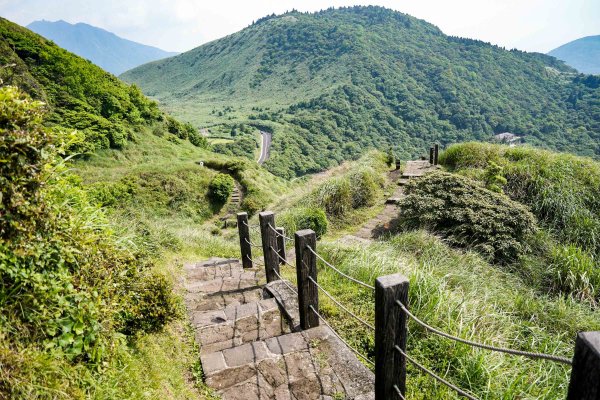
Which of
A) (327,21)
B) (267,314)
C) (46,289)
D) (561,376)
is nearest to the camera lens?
(46,289)

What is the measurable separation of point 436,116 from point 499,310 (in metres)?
95.3

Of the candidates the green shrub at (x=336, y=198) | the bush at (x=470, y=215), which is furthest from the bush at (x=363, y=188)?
the bush at (x=470, y=215)

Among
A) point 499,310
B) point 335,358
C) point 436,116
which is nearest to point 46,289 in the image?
point 335,358

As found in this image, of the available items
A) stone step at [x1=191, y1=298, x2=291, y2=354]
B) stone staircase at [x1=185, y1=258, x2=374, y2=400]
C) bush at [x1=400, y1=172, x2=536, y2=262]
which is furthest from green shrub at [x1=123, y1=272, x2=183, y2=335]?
bush at [x1=400, y1=172, x2=536, y2=262]

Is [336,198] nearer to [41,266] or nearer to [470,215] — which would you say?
[470,215]

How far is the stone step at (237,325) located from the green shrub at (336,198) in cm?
691

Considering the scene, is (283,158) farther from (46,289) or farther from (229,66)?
(229,66)

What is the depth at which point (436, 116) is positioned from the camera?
9006cm

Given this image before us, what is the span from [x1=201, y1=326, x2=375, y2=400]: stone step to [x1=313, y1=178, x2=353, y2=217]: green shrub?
7712mm

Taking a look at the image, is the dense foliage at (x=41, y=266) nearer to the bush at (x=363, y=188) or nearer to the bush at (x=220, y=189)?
the bush at (x=363, y=188)

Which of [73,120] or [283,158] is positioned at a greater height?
[73,120]

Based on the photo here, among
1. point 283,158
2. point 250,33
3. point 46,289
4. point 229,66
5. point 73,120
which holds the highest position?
point 250,33

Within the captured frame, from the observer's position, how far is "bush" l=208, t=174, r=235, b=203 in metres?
24.9

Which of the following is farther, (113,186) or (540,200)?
(113,186)
